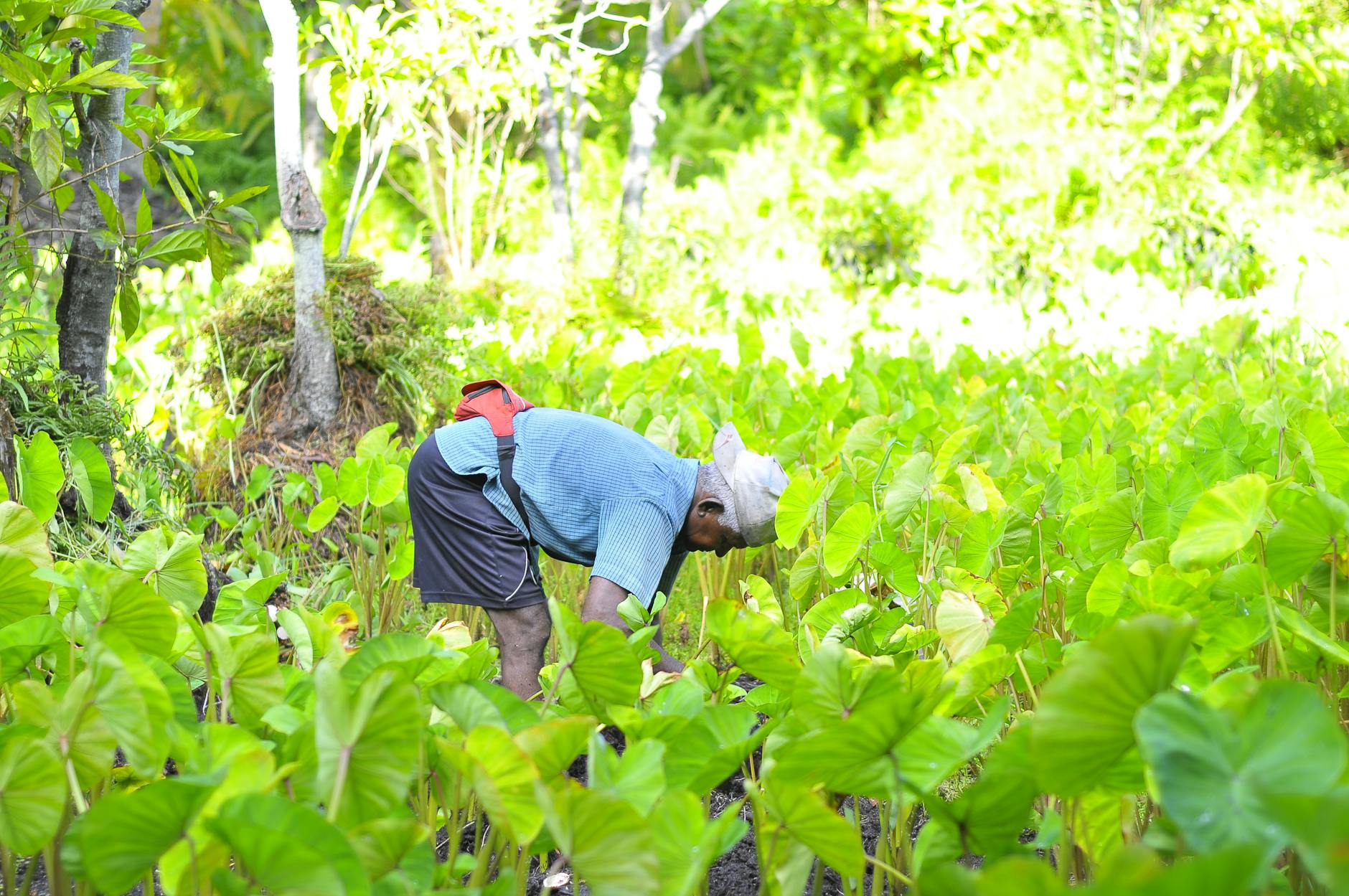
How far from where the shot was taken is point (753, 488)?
2189 millimetres

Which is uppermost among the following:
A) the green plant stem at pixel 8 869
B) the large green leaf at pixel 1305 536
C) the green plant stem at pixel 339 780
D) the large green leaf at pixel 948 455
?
the large green leaf at pixel 1305 536

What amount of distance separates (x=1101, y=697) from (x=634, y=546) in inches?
45.8

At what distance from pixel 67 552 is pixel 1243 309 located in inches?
237

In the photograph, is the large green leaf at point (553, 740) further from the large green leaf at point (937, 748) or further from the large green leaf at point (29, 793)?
the large green leaf at point (29, 793)

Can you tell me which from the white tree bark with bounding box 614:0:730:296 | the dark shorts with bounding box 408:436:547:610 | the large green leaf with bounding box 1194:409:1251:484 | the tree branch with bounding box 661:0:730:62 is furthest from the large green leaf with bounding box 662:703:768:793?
the tree branch with bounding box 661:0:730:62

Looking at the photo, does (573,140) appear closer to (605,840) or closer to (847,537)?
(847,537)

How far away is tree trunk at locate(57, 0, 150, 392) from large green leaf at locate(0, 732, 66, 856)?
71.2 inches

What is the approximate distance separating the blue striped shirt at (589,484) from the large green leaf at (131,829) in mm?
1064

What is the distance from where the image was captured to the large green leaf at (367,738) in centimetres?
108

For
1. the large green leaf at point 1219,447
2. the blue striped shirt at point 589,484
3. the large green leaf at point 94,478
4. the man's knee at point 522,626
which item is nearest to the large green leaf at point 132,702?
the blue striped shirt at point 589,484

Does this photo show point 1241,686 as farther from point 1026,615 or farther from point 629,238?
point 629,238

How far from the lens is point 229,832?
1027 millimetres

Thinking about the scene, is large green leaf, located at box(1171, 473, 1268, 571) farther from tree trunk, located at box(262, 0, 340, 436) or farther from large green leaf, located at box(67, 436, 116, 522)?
tree trunk, located at box(262, 0, 340, 436)

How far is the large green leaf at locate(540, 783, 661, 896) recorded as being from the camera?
105 centimetres
